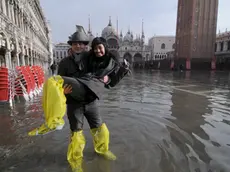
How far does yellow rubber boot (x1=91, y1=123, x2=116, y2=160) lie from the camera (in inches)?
107

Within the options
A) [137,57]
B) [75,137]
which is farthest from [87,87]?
[137,57]

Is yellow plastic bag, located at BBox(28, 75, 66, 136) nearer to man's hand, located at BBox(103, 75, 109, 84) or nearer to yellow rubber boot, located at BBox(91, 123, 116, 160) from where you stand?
man's hand, located at BBox(103, 75, 109, 84)

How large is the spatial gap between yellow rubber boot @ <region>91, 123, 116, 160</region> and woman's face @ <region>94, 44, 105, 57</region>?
40.5 inches

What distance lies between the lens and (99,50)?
2.39 m

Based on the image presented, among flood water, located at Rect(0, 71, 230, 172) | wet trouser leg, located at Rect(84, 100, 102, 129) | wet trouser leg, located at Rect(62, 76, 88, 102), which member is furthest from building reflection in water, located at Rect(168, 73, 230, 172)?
wet trouser leg, located at Rect(62, 76, 88, 102)

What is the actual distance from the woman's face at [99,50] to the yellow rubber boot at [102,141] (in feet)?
3.38

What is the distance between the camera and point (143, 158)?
276cm

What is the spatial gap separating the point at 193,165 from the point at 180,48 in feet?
143

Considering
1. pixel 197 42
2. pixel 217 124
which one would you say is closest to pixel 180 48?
pixel 197 42

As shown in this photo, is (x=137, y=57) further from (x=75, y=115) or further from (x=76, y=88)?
(x=76, y=88)

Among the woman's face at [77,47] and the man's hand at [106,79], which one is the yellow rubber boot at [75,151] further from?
the woman's face at [77,47]

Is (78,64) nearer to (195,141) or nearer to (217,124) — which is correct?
(195,141)

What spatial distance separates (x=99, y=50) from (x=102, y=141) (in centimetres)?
130

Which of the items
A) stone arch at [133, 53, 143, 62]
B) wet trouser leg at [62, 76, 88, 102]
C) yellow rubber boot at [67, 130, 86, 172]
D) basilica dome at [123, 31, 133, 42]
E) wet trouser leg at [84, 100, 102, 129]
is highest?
basilica dome at [123, 31, 133, 42]
